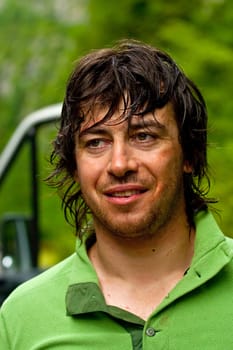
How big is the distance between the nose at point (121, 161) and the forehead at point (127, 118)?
0.07m

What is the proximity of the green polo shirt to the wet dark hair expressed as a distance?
0.20 meters

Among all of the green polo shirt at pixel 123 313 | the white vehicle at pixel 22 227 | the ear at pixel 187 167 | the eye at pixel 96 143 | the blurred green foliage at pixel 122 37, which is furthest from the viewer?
the white vehicle at pixel 22 227

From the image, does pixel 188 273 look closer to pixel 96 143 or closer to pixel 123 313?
pixel 123 313

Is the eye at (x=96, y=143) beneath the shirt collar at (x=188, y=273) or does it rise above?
above

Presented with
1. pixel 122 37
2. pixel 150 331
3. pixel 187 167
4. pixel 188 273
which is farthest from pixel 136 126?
pixel 122 37

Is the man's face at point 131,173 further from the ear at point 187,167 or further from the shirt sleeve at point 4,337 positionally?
the shirt sleeve at point 4,337

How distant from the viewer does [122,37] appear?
970cm

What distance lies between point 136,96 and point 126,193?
29 centimetres

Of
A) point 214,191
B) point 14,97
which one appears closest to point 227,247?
point 214,191

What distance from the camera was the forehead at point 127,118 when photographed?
3.94 metres

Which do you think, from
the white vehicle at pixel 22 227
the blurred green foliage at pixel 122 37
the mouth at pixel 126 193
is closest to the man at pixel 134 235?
the mouth at pixel 126 193

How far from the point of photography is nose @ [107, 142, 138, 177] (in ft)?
12.7

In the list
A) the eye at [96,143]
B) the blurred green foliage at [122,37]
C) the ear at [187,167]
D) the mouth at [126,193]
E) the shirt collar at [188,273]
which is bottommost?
the shirt collar at [188,273]

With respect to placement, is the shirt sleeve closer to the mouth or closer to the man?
the man
